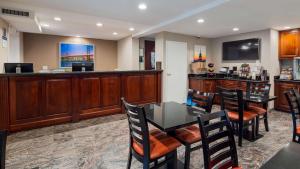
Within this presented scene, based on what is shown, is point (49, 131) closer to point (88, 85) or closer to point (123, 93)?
point (88, 85)

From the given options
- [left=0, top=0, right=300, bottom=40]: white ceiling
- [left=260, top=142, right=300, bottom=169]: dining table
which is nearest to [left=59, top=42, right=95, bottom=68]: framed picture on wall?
[left=0, top=0, right=300, bottom=40]: white ceiling

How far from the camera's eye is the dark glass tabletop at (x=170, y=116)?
173 cm

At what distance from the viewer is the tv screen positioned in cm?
535

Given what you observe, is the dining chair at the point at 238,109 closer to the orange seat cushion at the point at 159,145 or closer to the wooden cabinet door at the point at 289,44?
the orange seat cushion at the point at 159,145

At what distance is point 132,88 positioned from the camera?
4.77 m

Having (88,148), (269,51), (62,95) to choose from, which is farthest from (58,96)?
(269,51)

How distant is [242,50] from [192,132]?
4.71 metres

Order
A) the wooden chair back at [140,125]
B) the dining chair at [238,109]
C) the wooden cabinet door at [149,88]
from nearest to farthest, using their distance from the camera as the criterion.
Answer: the wooden chair back at [140,125]
the dining chair at [238,109]
the wooden cabinet door at [149,88]

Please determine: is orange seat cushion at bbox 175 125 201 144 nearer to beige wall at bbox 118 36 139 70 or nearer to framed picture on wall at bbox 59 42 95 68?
beige wall at bbox 118 36 139 70

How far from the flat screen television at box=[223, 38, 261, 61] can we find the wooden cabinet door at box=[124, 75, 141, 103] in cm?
348

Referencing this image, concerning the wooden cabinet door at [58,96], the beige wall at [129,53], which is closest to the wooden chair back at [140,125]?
the wooden cabinet door at [58,96]

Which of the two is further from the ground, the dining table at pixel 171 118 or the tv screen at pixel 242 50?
the tv screen at pixel 242 50

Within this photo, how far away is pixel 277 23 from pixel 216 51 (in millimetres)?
2353

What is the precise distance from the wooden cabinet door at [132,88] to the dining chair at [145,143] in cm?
276
